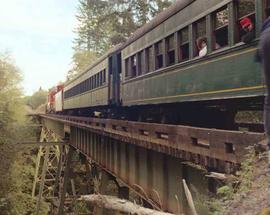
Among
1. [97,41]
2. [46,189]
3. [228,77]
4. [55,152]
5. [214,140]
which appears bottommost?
[46,189]

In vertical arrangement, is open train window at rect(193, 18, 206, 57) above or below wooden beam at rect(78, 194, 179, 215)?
above

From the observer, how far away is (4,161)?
928 inches

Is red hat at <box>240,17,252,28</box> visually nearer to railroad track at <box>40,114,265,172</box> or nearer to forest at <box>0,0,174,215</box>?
railroad track at <box>40,114,265,172</box>

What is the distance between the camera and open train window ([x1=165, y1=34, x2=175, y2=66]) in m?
9.64

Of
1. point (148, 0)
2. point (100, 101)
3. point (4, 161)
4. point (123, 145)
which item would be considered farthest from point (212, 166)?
point (148, 0)

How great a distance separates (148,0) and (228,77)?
107 ft

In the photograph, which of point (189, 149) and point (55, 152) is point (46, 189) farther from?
point (189, 149)

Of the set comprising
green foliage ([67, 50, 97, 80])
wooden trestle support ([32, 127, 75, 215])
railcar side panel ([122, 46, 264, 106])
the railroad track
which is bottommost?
wooden trestle support ([32, 127, 75, 215])

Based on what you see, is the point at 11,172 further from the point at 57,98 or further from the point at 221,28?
the point at 57,98

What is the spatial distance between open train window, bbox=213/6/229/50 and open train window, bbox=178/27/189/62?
1246mm

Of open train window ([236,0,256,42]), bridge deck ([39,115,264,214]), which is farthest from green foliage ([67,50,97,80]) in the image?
open train window ([236,0,256,42])

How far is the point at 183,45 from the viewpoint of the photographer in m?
9.08

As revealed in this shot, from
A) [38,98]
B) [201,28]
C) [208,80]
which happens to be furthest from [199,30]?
[38,98]

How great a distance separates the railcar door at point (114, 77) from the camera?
15705 millimetres
